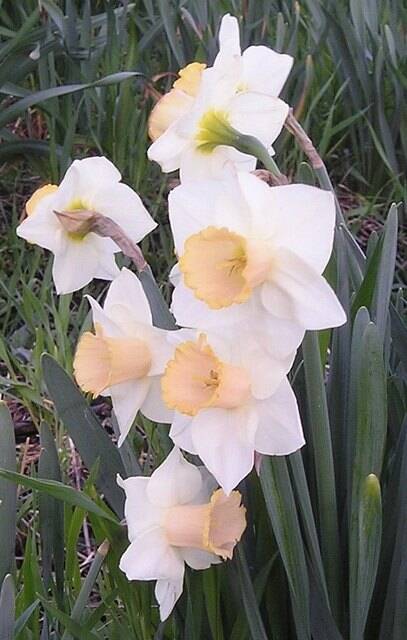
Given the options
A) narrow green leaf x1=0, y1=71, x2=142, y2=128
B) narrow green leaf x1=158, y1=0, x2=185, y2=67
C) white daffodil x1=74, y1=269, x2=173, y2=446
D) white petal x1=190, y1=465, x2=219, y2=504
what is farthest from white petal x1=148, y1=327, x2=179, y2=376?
narrow green leaf x1=158, y1=0, x2=185, y2=67

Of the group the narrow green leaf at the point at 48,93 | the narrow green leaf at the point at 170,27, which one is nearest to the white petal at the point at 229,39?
the narrow green leaf at the point at 48,93

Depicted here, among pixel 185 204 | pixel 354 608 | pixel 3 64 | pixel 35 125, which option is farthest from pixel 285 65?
pixel 35 125

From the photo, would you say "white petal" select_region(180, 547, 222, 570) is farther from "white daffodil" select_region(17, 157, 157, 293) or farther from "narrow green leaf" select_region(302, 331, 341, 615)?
"white daffodil" select_region(17, 157, 157, 293)

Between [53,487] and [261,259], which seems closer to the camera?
[261,259]

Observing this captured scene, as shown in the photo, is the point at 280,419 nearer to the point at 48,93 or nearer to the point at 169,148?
the point at 169,148

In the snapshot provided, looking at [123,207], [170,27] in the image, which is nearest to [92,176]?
[123,207]

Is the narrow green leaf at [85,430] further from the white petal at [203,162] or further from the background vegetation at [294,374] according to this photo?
the white petal at [203,162]
